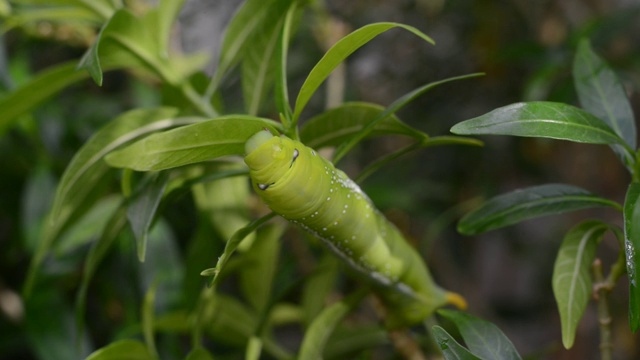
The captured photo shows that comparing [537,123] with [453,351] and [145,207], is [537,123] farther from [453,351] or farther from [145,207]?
[145,207]

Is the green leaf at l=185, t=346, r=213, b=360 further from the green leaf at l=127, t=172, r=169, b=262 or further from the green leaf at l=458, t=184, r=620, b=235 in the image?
the green leaf at l=458, t=184, r=620, b=235

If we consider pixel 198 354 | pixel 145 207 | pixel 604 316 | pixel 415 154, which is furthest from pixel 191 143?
pixel 415 154

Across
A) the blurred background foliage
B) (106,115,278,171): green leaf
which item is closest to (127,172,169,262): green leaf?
(106,115,278,171): green leaf

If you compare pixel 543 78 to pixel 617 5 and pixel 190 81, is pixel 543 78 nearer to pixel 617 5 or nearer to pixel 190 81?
pixel 190 81

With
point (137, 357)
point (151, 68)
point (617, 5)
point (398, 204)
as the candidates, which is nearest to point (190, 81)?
point (151, 68)

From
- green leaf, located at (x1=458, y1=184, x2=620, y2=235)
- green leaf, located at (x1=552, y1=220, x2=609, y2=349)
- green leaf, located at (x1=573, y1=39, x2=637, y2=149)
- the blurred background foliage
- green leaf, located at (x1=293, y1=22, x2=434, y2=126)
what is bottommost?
the blurred background foliage

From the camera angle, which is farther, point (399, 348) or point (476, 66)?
point (476, 66)

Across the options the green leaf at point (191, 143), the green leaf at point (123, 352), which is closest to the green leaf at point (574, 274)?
the green leaf at point (191, 143)

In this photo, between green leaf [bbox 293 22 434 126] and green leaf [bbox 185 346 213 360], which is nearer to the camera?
green leaf [bbox 293 22 434 126]
